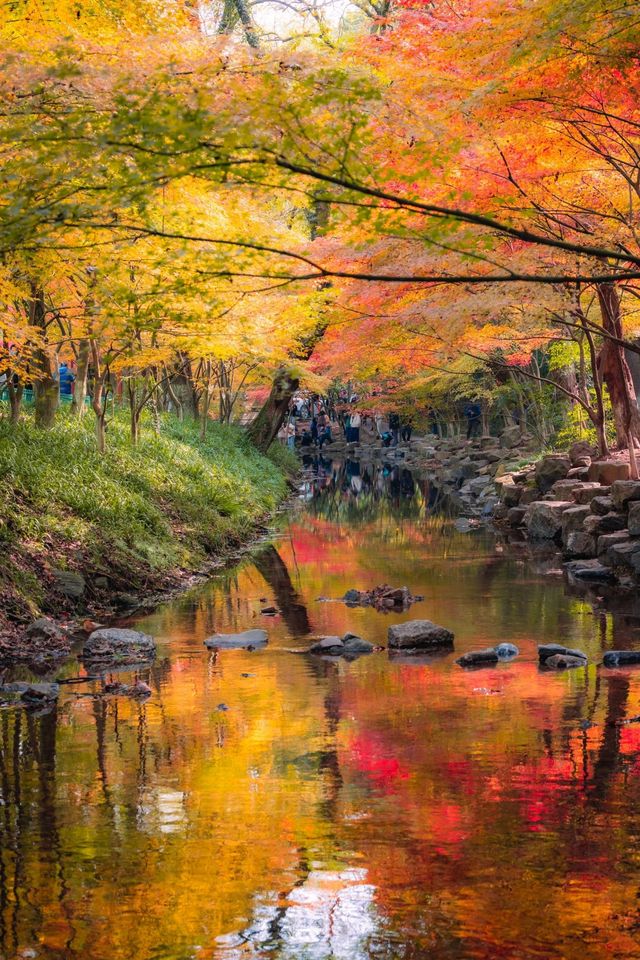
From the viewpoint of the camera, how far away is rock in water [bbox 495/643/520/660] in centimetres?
1098

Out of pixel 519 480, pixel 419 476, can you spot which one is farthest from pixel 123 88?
pixel 419 476

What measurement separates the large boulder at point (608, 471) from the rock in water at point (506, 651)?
923 cm

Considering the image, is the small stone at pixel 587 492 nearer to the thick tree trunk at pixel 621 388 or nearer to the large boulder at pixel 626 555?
the thick tree trunk at pixel 621 388

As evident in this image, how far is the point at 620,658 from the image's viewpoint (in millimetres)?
10484

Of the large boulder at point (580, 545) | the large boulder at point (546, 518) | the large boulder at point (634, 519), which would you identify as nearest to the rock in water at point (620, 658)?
the large boulder at point (634, 519)

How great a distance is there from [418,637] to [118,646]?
312 centimetres

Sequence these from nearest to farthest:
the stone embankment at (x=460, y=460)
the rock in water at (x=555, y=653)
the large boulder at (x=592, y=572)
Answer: the rock in water at (x=555, y=653), the large boulder at (x=592, y=572), the stone embankment at (x=460, y=460)

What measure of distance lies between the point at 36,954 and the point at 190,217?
29.3 ft

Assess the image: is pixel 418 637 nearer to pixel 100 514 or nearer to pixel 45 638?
pixel 45 638

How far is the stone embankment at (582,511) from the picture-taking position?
16.3 meters

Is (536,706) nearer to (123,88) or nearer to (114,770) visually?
(114,770)

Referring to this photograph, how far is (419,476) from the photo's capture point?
4766cm

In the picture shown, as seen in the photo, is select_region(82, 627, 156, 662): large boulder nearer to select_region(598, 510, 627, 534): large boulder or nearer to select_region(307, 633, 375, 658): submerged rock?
select_region(307, 633, 375, 658): submerged rock

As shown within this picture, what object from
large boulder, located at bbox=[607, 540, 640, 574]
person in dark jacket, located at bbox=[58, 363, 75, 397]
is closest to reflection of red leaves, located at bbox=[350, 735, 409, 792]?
large boulder, located at bbox=[607, 540, 640, 574]
